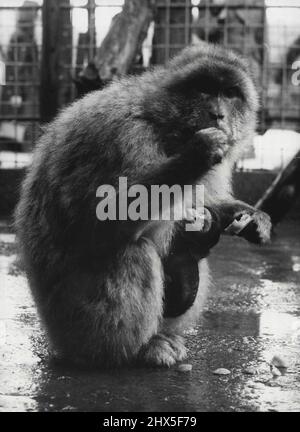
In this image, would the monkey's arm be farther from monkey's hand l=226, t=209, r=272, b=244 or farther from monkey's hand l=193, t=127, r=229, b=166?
monkey's hand l=226, t=209, r=272, b=244

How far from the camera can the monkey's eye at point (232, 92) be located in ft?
11.5

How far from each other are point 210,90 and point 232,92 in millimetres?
174

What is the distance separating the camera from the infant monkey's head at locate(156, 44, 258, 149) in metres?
3.34

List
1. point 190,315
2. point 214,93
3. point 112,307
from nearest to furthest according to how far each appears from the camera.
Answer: point 112,307 → point 214,93 → point 190,315

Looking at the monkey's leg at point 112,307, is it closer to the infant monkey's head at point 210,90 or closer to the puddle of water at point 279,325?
the infant monkey's head at point 210,90

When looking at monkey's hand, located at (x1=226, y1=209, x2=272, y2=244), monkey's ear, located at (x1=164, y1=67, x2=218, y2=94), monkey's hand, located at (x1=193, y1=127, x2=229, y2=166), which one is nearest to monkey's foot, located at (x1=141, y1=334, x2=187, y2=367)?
monkey's hand, located at (x1=226, y1=209, x2=272, y2=244)

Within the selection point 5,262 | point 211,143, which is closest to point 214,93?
point 211,143

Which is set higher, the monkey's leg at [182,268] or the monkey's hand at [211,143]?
the monkey's hand at [211,143]

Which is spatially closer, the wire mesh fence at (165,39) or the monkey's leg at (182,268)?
the monkey's leg at (182,268)

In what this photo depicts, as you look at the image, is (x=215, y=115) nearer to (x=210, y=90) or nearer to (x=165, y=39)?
(x=210, y=90)

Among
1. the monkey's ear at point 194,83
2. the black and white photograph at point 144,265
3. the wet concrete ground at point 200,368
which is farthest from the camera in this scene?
the monkey's ear at point 194,83

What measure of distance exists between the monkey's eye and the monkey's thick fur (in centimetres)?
1

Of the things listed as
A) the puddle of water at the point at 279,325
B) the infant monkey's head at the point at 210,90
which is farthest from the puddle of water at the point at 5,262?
the infant monkey's head at the point at 210,90

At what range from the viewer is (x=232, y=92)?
3564 millimetres
